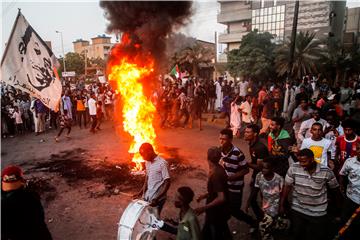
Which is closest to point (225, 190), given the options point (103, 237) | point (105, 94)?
point (103, 237)

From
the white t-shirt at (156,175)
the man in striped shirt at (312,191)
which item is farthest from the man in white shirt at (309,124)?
the white t-shirt at (156,175)

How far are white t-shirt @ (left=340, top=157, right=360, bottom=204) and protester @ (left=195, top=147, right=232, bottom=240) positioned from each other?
1.72 metres

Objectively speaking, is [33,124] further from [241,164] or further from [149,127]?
[241,164]

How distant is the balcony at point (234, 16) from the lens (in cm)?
5719

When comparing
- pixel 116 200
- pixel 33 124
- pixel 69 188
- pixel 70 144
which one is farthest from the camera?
pixel 33 124

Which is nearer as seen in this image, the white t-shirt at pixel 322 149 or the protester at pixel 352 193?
the protester at pixel 352 193

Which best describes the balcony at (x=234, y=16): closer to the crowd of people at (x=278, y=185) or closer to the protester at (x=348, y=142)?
the crowd of people at (x=278, y=185)

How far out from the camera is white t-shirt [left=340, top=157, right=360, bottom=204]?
4.11 metres

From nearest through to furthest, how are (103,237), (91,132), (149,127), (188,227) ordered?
(188,227) < (103,237) < (149,127) < (91,132)

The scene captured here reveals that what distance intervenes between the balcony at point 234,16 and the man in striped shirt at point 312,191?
189 ft

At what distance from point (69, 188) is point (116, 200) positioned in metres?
1.57

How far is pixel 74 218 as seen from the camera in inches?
235

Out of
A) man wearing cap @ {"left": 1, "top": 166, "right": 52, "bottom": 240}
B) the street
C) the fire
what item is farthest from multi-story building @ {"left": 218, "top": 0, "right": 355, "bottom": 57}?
man wearing cap @ {"left": 1, "top": 166, "right": 52, "bottom": 240}

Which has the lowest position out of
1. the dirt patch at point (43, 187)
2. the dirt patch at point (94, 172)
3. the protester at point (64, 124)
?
the dirt patch at point (43, 187)
